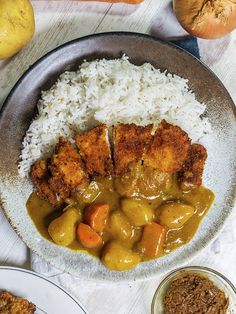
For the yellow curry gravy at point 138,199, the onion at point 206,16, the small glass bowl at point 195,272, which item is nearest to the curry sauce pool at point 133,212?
the yellow curry gravy at point 138,199

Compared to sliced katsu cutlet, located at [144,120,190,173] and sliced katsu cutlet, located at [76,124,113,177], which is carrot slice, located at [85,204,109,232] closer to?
sliced katsu cutlet, located at [76,124,113,177]

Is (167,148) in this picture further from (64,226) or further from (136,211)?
(64,226)

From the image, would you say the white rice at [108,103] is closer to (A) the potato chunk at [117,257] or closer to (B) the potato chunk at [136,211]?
(B) the potato chunk at [136,211]

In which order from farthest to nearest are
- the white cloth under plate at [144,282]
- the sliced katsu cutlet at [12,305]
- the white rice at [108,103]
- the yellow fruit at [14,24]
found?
the white cloth under plate at [144,282] < the sliced katsu cutlet at [12,305] < the white rice at [108,103] < the yellow fruit at [14,24]

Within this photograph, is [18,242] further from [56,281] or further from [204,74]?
[204,74]

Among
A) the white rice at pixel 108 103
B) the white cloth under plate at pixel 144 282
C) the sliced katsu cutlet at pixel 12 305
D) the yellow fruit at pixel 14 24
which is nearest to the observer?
the yellow fruit at pixel 14 24

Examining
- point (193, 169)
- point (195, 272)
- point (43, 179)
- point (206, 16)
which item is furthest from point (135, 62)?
point (195, 272)
